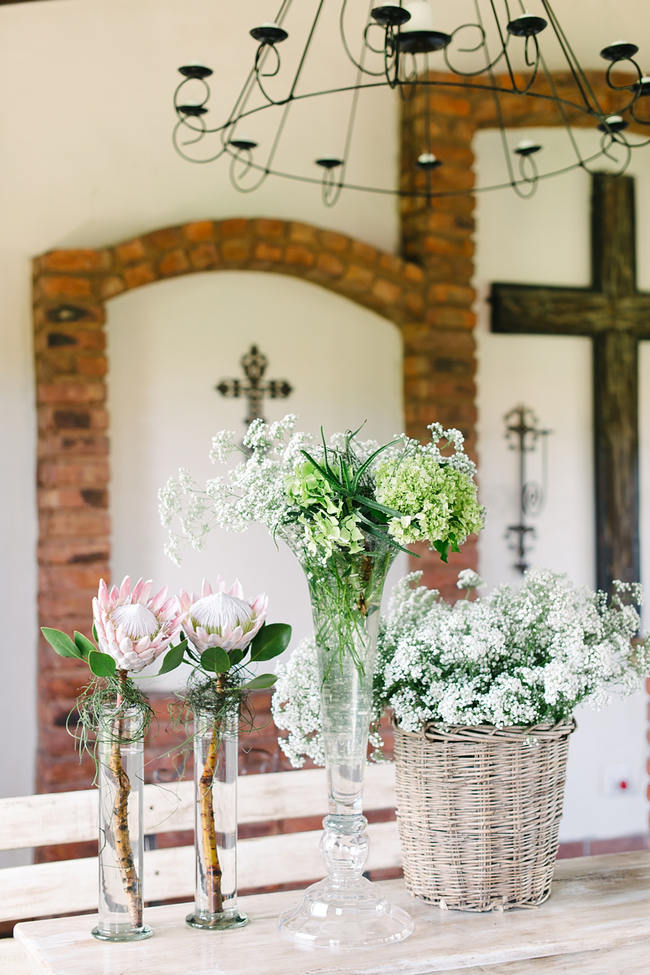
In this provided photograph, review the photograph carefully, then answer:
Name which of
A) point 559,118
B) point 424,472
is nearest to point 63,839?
point 424,472

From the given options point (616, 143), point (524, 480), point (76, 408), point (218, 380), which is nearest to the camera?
point (76, 408)

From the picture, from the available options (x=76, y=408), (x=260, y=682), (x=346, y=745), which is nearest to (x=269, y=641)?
(x=260, y=682)

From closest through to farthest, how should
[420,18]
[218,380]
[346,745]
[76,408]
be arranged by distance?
1. [346,745]
2. [420,18]
3. [76,408]
4. [218,380]

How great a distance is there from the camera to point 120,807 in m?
1.41

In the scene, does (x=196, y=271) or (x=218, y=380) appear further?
(x=218, y=380)

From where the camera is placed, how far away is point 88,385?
3.77 meters

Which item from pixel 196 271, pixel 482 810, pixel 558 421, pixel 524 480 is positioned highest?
pixel 196 271

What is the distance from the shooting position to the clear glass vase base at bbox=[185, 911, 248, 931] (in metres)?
1.47

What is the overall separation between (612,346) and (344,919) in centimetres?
349

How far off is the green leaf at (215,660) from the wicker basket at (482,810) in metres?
0.29

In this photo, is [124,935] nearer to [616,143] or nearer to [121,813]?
[121,813]

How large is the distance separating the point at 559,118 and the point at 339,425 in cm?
150

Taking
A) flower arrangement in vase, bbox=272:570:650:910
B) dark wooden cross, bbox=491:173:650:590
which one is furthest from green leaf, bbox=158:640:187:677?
dark wooden cross, bbox=491:173:650:590

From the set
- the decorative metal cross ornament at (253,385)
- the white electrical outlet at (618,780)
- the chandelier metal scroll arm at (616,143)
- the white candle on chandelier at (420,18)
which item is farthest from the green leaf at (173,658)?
the white electrical outlet at (618,780)
